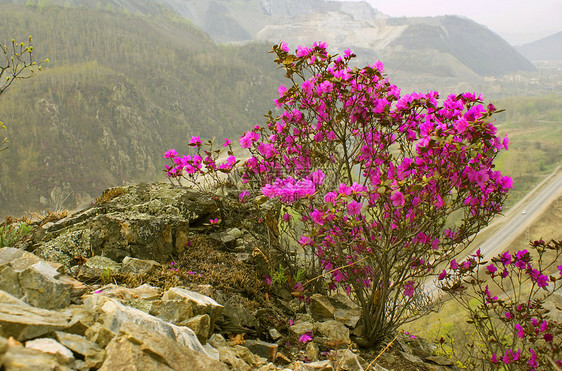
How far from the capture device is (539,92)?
199250 millimetres

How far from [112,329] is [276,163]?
3.19 metres

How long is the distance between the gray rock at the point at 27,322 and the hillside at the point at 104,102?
42807 millimetres

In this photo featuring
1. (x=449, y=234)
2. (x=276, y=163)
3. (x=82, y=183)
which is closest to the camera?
(x=449, y=234)

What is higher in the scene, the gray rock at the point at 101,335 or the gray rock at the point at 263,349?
the gray rock at the point at 101,335

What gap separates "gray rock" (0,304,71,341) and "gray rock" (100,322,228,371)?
343 millimetres

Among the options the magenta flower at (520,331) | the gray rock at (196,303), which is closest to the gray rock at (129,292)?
the gray rock at (196,303)

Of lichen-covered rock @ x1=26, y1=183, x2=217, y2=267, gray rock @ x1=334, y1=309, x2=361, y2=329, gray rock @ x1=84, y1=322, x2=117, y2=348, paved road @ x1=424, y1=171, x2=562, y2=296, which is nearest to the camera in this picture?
gray rock @ x1=84, y1=322, x2=117, y2=348

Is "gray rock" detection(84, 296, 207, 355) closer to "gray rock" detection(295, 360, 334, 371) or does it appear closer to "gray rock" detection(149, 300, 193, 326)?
"gray rock" detection(149, 300, 193, 326)

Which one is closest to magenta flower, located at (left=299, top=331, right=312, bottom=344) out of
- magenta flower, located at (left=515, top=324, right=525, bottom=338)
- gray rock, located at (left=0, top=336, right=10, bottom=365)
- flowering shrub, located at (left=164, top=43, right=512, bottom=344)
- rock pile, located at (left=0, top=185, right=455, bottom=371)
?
rock pile, located at (left=0, top=185, right=455, bottom=371)

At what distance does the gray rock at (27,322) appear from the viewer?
1.61 meters

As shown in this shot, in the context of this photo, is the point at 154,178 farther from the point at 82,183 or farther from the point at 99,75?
the point at 99,75

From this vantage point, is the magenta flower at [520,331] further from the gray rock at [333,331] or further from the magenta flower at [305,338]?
the magenta flower at [305,338]

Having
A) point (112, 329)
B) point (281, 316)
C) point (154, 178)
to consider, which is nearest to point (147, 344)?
point (112, 329)

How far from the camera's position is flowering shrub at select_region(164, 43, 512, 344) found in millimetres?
3021
